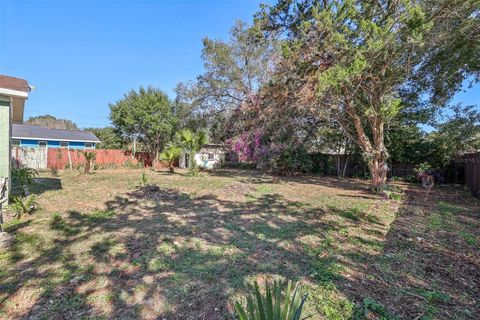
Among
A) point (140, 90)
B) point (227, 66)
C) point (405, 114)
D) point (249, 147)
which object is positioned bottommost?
point (249, 147)

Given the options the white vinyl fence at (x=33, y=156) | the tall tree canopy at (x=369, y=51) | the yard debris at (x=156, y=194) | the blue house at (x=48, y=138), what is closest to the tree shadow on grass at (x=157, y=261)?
the yard debris at (x=156, y=194)

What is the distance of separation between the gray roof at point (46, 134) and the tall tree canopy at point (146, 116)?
476cm

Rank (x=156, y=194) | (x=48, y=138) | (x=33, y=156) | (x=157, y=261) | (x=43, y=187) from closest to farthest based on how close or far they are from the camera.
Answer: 1. (x=157, y=261)
2. (x=156, y=194)
3. (x=43, y=187)
4. (x=33, y=156)
5. (x=48, y=138)

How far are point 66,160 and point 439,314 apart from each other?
61.6 feet

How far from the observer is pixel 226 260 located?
10.8ft

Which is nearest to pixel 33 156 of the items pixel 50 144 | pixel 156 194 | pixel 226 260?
pixel 50 144

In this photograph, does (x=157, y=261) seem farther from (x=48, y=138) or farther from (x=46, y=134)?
(x=46, y=134)

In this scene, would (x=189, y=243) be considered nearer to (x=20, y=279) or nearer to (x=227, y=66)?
(x=20, y=279)

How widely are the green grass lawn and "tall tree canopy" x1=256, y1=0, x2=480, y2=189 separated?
3.64 meters

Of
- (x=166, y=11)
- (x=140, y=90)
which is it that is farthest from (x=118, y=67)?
(x=166, y=11)

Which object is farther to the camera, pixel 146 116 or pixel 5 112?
pixel 146 116

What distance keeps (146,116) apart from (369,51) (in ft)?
51.0

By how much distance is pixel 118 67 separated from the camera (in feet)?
54.4

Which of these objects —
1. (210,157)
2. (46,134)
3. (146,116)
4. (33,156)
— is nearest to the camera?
(33,156)
